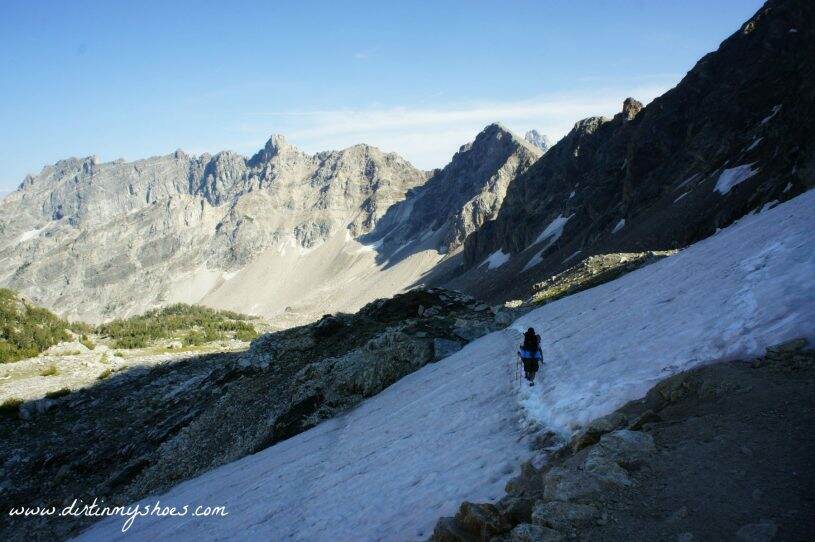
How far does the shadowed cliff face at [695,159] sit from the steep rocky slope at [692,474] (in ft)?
116

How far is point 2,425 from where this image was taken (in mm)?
40844

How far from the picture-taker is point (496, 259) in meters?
128

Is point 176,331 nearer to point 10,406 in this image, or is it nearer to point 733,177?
point 10,406

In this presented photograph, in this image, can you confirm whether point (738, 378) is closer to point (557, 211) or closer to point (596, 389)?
point (596, 389)

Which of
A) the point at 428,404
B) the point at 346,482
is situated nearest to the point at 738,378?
the point at 346,482

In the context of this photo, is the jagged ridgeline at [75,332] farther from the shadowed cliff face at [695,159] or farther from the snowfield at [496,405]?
the snowfield at [496,405]

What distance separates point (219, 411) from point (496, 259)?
105 metres

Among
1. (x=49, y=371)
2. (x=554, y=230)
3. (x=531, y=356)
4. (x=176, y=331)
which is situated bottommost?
(x=531, y=356)

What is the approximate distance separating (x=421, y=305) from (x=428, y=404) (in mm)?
19541

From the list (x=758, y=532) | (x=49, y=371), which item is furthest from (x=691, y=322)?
(x=49, y=371)

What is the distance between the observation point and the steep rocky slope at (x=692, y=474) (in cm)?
570

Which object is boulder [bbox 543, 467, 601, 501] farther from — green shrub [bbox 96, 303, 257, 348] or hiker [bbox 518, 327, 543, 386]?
green shrub [bbox 96, 303, 257, 348]

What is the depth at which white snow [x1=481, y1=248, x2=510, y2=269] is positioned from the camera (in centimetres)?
12250

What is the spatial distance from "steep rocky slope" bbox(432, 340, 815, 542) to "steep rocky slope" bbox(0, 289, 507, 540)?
61.3ft
